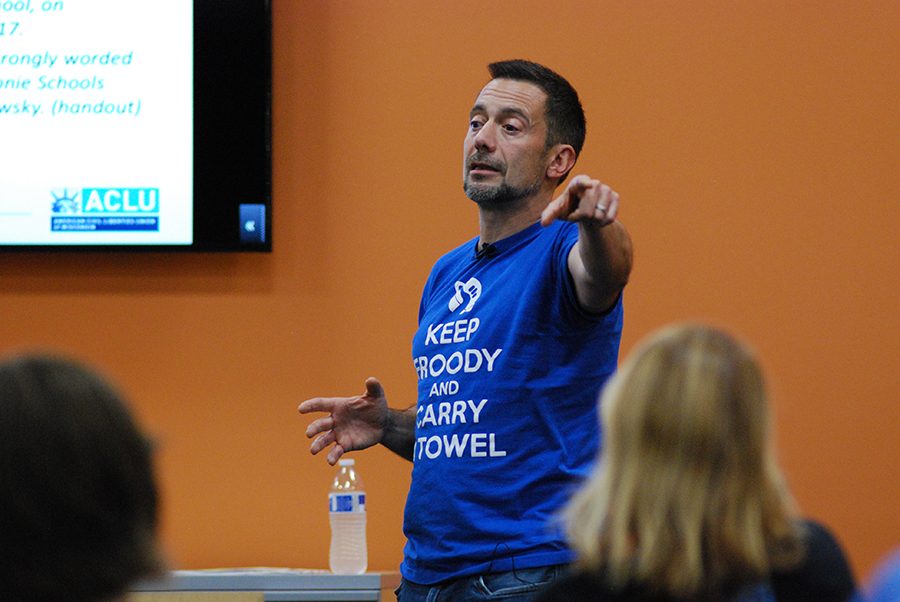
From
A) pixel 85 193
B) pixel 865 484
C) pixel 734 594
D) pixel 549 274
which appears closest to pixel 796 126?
pixel 865 484

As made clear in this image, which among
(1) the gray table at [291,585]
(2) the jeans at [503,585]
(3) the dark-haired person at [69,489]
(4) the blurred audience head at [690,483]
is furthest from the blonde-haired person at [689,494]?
(1) the gray table at [291,585]

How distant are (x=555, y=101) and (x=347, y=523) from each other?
1.17 meters

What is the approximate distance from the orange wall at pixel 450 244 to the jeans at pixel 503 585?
3.29 feet

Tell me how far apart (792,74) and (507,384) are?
4.74ft

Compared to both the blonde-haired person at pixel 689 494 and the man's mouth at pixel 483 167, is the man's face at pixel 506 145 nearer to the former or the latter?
the man's mouth at pixel 483 167

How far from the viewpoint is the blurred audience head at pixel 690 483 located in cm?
120

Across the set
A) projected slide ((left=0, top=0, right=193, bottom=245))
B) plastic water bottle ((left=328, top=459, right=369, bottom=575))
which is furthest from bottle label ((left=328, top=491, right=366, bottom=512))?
projected slide ((left=0, top=0, right=193, bottom=245))

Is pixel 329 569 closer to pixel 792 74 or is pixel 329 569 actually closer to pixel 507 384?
pixel 507 384

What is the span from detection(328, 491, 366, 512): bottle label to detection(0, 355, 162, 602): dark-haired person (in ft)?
6.16

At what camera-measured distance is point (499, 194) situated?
2.29m

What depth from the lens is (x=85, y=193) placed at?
2996 millimetres

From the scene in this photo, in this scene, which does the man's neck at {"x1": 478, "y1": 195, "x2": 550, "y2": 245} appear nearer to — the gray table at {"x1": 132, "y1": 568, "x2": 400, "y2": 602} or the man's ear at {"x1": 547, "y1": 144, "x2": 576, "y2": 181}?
the man's ear at {"x1": 547, "y1": 144, "x2": 576, "y2": 181}

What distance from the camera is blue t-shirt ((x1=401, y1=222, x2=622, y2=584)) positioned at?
200cm

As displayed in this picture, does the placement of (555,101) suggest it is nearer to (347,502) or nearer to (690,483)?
(347,502)
